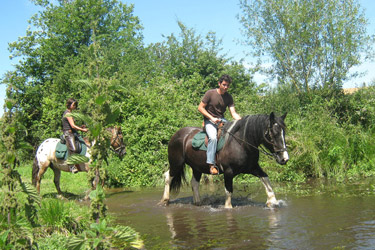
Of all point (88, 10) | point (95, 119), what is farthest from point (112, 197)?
point (88, 10)

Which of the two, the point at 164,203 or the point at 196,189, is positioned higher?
the point at 196,189

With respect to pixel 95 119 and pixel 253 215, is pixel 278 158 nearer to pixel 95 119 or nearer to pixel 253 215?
Answer: pixel 253 215

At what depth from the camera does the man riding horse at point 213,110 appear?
8570mm

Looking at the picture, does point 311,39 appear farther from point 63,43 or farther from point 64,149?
point 63,43

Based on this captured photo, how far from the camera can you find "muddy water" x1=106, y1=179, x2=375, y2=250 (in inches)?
220

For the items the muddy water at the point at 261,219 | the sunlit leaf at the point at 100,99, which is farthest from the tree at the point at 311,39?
the sunlit leaf at the point at 100,99

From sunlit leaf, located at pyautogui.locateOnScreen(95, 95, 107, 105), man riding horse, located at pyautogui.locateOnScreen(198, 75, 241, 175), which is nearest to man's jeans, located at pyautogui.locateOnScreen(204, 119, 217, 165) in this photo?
man riding horse, located at pyautogui.locateOnScreen(198, 75, 241, 175)

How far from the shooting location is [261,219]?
726cm

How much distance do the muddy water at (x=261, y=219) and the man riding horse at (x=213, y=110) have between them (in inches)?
50.2

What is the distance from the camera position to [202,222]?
741 cm

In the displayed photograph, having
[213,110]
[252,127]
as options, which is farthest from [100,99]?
[213,110]

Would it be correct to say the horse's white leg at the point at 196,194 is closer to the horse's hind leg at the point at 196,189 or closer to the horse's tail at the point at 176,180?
the horse's hind leg at the point at 196,189

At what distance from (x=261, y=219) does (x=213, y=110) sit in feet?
9.13

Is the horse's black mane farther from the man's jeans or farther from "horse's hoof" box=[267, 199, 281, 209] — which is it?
"horse's hoof" box=[267, 199, 281, 209]
